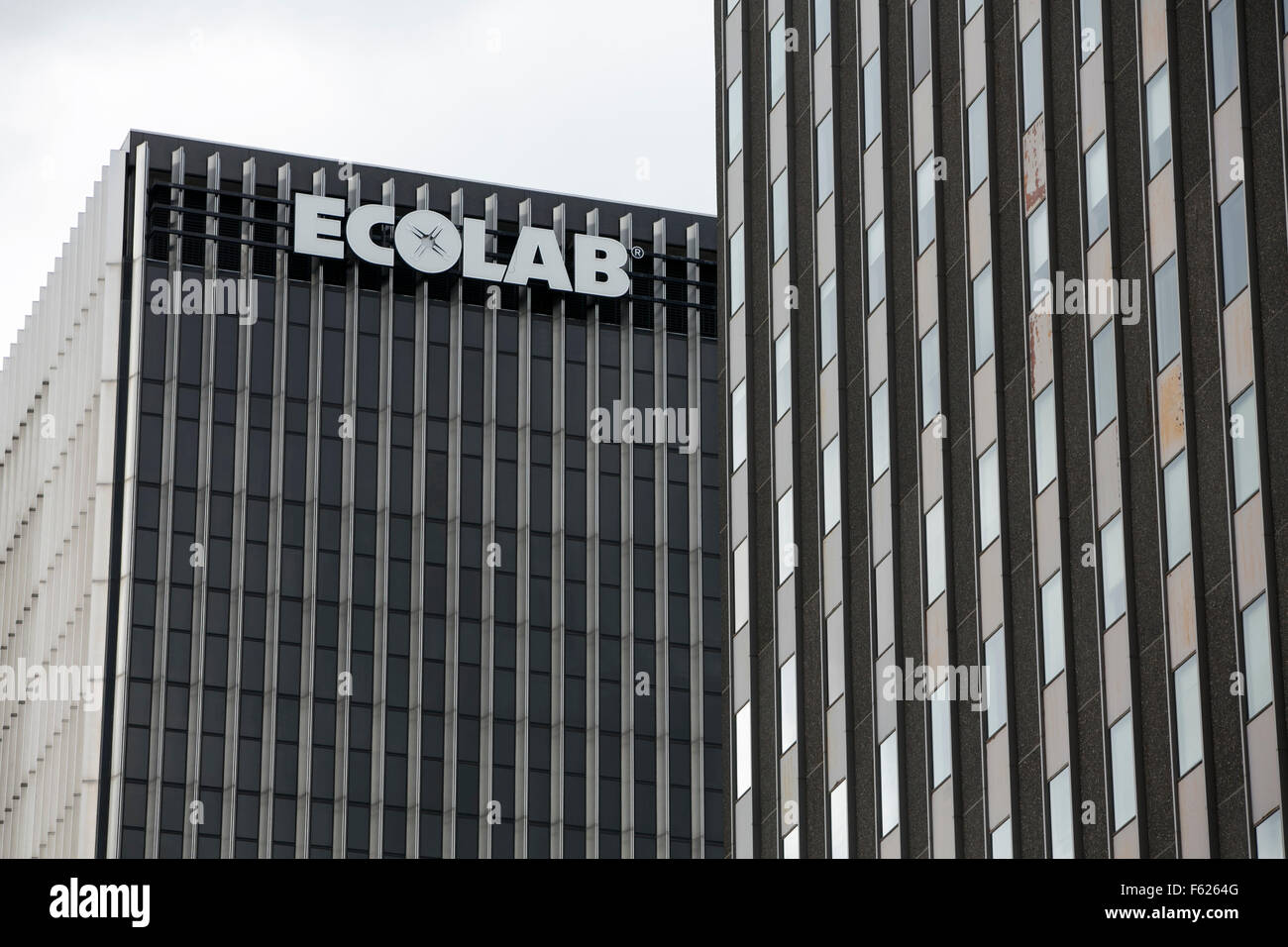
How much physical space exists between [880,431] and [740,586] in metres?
8.23

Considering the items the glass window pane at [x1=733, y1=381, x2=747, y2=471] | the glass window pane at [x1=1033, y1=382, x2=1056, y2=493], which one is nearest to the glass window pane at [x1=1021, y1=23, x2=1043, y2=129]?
the glass window pane at [x1=1033, y1=382, x2=1056, y2=493]

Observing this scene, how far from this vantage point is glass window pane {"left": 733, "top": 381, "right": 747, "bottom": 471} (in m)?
66.6

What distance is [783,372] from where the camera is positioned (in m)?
64.6

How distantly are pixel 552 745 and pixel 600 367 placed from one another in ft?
59.9

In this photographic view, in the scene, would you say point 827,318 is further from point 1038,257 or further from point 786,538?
point 1038,257

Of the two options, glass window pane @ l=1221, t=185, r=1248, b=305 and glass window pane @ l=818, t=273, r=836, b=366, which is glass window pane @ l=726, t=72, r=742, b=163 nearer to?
glass window pane @ l=818, t=273, r=836, b=366

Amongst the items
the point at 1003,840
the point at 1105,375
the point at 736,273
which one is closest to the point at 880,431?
the point at 1105,375

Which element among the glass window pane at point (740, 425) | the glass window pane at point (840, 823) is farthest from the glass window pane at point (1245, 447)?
the glass window pane at point (740, 425)

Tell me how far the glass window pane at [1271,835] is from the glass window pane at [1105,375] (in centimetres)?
987

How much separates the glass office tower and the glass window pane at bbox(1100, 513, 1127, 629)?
6036cm

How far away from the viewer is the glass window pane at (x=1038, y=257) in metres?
51.2
